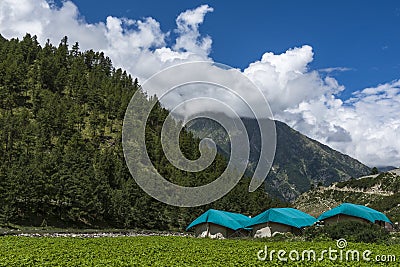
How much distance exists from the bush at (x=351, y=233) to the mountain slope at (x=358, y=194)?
5199cm

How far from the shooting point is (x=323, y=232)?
92.6ft

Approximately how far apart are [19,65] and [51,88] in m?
9.76

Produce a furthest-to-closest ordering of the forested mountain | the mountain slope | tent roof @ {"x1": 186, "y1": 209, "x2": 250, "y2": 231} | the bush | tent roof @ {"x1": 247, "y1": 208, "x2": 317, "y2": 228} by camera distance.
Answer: the mountain slope
the forested mountain
tent roof @ {"x1": 186, "y1": 209, "x2": 250, "y2": 231}
tent roof @ {"x1": 247, "y1": 208, "x2": 317, "y2": 228}
the bush

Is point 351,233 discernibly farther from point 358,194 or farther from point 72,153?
point 358,194

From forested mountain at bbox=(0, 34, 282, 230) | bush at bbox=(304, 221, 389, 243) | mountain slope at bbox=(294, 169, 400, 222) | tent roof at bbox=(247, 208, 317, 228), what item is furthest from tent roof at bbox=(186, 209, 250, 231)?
mountain slope at bbox=(294, 169, 400, 222)

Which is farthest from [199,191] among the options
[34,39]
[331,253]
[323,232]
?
[34,39]

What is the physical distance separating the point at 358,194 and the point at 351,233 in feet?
238

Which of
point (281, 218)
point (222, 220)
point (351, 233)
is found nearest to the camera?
point (351, 233)

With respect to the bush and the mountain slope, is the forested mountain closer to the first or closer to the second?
the mountain slope

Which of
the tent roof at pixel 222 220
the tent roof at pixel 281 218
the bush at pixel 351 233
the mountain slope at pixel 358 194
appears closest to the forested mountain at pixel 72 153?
the mountain slope at pixel 358 194

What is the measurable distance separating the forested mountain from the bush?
117 feet

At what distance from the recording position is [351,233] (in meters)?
26.7

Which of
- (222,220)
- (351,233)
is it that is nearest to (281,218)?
(222,220)

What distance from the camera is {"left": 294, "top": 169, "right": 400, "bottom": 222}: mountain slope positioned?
277ft
